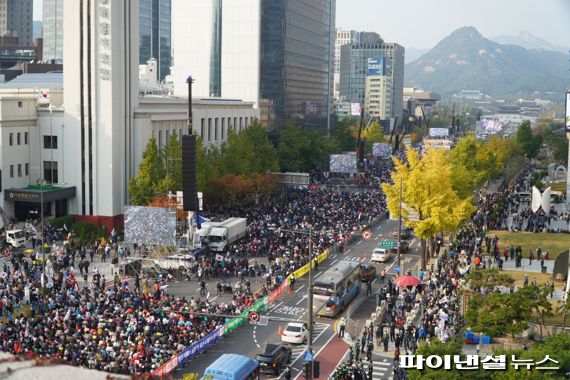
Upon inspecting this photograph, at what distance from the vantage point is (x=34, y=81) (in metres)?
94.4

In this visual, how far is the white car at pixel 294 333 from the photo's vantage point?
119ft

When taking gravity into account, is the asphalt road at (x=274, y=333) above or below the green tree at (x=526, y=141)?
below

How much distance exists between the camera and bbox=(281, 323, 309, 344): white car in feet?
119

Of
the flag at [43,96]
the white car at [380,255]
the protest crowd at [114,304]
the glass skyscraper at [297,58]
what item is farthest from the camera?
the glass skyscraper at [297,58]

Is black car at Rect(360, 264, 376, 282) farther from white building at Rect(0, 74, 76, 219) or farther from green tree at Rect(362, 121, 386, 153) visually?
green tree at Rect(362, 121, 386, 153)

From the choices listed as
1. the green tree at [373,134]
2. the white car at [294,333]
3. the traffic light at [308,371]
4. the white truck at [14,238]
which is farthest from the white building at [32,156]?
the green tree at [373,134]

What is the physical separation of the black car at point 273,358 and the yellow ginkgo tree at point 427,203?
21416mm

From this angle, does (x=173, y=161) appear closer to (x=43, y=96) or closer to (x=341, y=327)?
(x=43, y=96)

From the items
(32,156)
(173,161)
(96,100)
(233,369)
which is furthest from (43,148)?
(233,369)

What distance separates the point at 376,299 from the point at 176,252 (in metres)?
13.9

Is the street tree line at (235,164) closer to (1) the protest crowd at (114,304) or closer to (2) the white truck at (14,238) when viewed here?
(1) the protest crowd at (114,304)

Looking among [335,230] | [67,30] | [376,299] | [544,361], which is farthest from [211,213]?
[544,361]

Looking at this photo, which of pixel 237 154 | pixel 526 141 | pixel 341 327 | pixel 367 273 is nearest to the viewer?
pixel 341 327

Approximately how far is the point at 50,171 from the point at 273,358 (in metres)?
42.0
